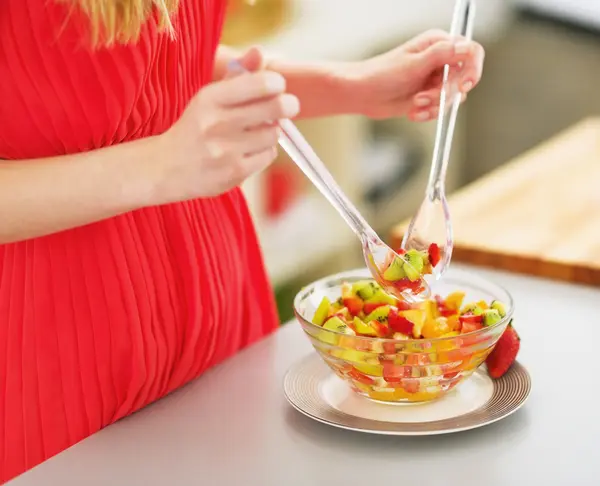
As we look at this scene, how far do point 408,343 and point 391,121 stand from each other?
8.07 feet

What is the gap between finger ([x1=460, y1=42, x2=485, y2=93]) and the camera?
3.85 feet

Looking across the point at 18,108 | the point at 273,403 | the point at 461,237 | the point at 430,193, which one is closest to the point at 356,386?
the point at 273,403

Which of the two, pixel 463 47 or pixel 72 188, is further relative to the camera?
pixel 463 47

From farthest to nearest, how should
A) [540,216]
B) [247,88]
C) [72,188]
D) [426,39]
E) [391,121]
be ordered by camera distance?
[391,121], [540,216], [426,39], [72,188], [247,88]

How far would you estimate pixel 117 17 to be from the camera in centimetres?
93

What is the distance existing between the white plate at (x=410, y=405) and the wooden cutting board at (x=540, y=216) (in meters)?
0.37

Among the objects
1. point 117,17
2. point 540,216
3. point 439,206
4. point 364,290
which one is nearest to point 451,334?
point 364,290

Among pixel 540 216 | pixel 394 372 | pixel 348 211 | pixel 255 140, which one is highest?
pixel 255 140

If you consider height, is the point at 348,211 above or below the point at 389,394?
above

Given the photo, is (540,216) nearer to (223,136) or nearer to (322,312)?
(322,312)

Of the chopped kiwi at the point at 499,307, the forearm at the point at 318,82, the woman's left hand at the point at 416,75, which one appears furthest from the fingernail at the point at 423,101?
the chopped kiwi at the point at 499,307

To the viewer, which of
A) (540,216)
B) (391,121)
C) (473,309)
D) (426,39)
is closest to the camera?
(473,309)

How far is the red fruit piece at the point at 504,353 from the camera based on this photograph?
1.01m

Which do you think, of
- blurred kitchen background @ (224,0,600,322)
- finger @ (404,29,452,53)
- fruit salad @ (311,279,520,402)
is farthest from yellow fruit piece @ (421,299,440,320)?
blurred kitchen background @ (224,0,600,322)
